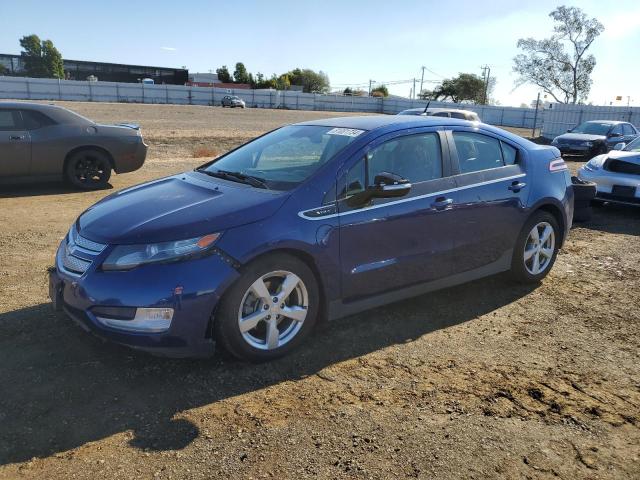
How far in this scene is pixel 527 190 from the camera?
5160mm

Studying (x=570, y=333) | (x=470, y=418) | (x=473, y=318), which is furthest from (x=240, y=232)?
(x=570, y=333)


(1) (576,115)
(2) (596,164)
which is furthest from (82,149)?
(1) (576,115)

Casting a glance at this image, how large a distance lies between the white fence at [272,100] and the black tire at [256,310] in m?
28.6

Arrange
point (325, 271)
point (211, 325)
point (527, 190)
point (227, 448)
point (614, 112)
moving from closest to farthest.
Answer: point (227, 448)
point (211, 325)
point (325, 271)
point (527, 190)
point (614, 112)

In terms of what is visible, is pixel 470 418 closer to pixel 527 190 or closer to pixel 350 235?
pixel 350 235

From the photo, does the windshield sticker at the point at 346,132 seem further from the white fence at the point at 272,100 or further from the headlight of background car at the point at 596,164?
the white fence at the point at 272,100

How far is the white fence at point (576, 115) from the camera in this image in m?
28.2

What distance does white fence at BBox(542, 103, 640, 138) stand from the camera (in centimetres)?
2820

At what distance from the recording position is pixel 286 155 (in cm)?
462

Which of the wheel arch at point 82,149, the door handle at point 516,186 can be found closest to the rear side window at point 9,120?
the wheel arch at point 82,149

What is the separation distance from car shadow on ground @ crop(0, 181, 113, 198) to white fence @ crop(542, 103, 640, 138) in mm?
25283

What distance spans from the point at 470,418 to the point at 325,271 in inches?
52.2

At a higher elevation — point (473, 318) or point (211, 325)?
point (211, 325)

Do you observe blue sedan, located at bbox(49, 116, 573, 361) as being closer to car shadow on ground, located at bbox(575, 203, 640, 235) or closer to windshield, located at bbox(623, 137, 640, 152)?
car shadow on ground, located at bbox(575, 203, 640, 235)
